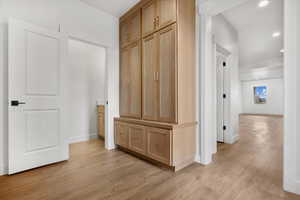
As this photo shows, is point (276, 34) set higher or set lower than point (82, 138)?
higher

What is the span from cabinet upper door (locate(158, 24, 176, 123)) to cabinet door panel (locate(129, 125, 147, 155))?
439mm

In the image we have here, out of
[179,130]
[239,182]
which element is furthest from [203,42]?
[239,182]

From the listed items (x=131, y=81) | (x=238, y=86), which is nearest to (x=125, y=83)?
(x=131, y=81)

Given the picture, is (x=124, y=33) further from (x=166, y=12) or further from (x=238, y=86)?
(x=238, y=86)

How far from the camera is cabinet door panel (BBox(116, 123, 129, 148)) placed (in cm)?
259

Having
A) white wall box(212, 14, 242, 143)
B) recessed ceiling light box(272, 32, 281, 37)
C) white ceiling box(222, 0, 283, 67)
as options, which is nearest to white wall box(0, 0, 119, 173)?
white wall box(212, 14, 242, 143)

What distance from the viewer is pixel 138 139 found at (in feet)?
7.66

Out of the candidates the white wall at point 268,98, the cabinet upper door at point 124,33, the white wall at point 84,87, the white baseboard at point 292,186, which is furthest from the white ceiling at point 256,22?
the white wall at point 268,98

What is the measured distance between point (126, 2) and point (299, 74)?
9.03 ft

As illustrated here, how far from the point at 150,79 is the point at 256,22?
345 cm

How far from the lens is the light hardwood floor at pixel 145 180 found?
1406 mm

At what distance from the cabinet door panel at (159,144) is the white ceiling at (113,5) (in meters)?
2.35

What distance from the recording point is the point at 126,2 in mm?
2549

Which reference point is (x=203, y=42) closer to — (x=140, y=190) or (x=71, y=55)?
(x=140, y=190)
